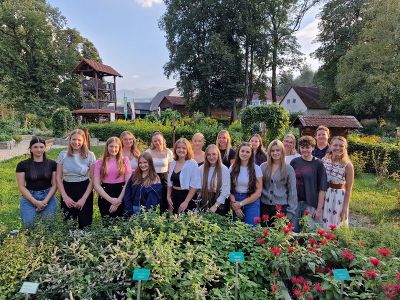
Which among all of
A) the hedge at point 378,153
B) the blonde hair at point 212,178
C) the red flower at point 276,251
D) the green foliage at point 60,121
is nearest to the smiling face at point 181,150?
the blonde hair at point 212,178

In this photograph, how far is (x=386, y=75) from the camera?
2292 cm

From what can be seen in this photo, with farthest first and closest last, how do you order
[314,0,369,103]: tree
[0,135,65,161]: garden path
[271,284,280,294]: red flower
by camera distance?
[314,0,369,103]: tree < [0,135,65,161]: garden path < [271,284,280,294]: red flower

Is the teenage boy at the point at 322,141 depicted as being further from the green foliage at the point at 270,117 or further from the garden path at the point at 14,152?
the garden path at the point at 14,152

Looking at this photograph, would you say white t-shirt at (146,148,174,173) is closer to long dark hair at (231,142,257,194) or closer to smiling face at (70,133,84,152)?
smiling face at (70,133,84,152)

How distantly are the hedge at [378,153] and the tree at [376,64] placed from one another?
39.3ft

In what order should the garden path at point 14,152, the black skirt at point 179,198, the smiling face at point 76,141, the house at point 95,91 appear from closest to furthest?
the smiling face at point 76,141 < the black skirt at point 179,198 < the garden path at point 14,152 < the house at point 95,91

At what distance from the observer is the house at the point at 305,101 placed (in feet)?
129

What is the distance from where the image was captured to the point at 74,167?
13.6 ft

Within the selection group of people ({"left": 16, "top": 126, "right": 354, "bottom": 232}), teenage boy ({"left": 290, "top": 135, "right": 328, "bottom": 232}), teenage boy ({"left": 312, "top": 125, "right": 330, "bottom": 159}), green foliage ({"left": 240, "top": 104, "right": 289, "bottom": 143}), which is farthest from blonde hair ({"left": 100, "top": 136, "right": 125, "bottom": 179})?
green foliage ({"left": 240, "top": 104, "right": 289, "bottom": 143})

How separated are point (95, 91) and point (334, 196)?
91.6 feet

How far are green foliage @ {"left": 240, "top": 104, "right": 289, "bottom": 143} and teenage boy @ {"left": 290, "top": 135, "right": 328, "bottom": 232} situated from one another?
975cm

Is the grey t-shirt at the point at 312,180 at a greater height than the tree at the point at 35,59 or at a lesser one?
lesser

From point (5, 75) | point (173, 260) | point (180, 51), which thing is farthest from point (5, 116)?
point (173, 260)

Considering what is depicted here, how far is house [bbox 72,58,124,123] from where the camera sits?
28.1 m
